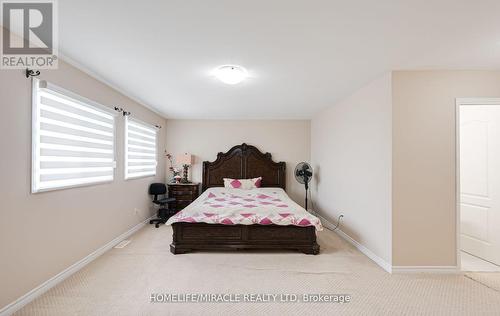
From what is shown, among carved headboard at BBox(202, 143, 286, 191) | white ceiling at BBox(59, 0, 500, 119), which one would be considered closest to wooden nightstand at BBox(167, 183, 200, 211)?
carved headboard at BBox(202, 143, 286, 191)

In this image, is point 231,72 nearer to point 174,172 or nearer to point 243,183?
point 243,183

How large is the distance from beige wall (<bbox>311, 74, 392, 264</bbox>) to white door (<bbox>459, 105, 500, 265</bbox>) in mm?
1309

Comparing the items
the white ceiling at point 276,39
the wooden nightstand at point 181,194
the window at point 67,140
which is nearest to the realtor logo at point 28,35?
the white ceiling at point 276,39

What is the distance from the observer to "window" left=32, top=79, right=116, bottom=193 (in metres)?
1.97

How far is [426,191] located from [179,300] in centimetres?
274

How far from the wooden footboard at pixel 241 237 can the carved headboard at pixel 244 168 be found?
2130 mm

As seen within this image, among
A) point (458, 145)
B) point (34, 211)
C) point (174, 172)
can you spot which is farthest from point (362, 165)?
point (174, 172)

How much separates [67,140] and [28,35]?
0.95m

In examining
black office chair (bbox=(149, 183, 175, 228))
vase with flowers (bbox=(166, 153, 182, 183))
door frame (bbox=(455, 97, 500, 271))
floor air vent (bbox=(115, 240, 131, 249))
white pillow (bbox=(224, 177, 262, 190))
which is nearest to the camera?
door frame (bbox=(455, 97, 500, 271))

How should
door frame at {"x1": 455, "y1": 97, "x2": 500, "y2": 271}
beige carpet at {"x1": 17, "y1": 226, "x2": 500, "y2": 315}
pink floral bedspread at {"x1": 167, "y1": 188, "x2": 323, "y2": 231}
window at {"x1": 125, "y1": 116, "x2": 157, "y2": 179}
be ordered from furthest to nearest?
window at {"x1": 125, "y1": 116, "x2": 157, "y2": 179}
pink floral bedspread at {"x1": 167, "y1": 188, "x2": 323, "y2": 231}
door frame at {"x1": 455, "y1": 97, "x2": 500, "y2": 271}
beige carpet at {"x1": 17, "y1": 226, "x2": 500, "y2": 315}

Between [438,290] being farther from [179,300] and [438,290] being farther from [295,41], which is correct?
[295,41]

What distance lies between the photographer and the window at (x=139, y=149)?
140 inches

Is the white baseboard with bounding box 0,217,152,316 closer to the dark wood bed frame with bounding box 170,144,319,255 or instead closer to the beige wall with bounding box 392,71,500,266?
the dark wood bed frame with bounding box 170,144,319,255

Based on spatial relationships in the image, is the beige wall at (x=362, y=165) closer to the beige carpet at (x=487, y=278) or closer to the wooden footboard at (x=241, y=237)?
the wooden footboard at (x=241, y=237)
